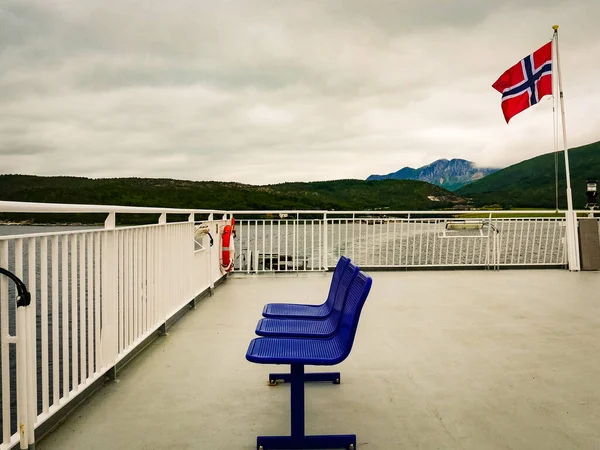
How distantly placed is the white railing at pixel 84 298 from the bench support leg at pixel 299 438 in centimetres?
102

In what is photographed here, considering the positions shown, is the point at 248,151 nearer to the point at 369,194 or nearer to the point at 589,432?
the point at 369,194

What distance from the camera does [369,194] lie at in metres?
49.3

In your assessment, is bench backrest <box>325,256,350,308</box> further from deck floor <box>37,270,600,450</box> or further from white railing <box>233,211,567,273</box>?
white railing <box>233,211,567,273</box>

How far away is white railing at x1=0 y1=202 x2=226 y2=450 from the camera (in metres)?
1.75

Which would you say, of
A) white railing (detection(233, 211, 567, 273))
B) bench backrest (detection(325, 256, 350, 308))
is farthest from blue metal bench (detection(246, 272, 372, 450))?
white railing (detection(233, 211, 567, 273))

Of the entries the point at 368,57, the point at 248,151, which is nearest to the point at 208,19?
the point at 368,57

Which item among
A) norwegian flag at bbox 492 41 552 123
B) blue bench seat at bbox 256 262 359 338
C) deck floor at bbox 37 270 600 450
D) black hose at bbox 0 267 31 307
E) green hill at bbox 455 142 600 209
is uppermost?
green hill at bbox 455 142 600 209

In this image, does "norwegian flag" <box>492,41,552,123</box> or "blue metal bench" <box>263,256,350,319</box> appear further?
"norwegian flag" <box>492,41,552,123</box>

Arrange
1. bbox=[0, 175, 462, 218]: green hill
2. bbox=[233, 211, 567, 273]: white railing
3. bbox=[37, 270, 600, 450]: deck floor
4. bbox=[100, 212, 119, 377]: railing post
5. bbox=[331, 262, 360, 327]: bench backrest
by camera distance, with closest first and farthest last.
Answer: bbox=[37, 270, 600, 450]: deck floor < bbox=[331, 262, 360, 327]: bench backrest < bbox=[100, 212, 119, 377]: railing post < bbox=[233, 211, 567, 273]: white railing < bbox=[0, 175, 462, 218]: green hill

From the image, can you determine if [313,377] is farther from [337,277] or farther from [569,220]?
[569,220]

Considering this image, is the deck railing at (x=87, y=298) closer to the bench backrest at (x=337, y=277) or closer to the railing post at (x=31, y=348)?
the railing post at (x=31, y=348)

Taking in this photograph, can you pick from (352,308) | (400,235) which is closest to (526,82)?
(400,235)

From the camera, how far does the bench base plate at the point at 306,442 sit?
6.48 ft

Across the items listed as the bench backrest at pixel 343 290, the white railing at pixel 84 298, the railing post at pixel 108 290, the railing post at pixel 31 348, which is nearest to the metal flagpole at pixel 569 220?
the white railing at pixel 84 298
